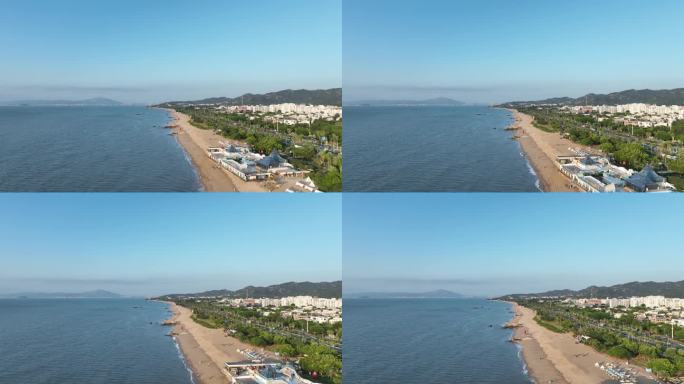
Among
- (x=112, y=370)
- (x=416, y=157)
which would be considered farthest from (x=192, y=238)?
(x=416, y=157)

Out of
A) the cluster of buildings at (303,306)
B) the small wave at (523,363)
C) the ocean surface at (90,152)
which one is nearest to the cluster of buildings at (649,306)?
the small wave at (523,363)

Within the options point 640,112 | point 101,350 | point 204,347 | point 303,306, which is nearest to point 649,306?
point 640,112

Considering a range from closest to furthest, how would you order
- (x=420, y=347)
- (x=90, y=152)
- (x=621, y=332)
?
(x=90, y=152) < (x=621, y=332) < (x=420, y=347)

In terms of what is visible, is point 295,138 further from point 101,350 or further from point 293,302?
point 101,350

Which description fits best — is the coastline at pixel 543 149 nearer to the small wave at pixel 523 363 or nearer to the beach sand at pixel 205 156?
the small wave at pixel 523 363

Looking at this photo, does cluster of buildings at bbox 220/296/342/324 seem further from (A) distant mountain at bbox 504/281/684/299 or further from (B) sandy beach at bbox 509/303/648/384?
(B) sandy beach at bbox 509/303/648/384

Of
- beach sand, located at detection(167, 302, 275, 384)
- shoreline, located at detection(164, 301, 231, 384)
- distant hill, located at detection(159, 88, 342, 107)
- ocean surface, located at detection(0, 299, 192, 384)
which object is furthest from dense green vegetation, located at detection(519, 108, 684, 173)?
ocean surface, located at detection(0, 299, 192, 384)

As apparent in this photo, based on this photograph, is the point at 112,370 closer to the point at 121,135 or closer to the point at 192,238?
the point at 192,238
